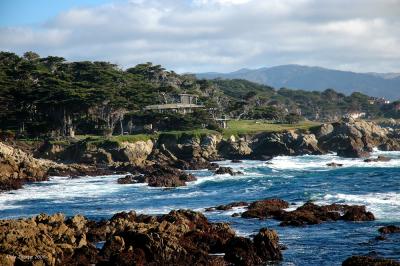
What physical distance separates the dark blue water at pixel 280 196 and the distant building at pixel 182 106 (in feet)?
105

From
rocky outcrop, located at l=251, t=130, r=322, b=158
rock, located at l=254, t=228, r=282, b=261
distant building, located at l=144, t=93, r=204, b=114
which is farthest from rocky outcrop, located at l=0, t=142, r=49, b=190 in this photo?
rock, located at l=254, t=228, r=282, b=261

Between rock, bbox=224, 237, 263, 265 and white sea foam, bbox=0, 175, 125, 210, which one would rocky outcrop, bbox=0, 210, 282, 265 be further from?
white sea foam, bbox=0, 175, 125, 210

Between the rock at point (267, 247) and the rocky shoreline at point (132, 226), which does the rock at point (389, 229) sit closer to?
the rocky shoreline at point (132, 226)

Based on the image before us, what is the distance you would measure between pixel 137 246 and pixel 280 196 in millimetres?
24538

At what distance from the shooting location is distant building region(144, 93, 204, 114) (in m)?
105

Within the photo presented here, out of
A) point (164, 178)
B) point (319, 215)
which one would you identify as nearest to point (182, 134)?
point (164, 178)

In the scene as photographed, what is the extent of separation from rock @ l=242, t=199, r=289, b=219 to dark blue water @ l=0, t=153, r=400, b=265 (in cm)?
118

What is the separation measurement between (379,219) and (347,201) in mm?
8002

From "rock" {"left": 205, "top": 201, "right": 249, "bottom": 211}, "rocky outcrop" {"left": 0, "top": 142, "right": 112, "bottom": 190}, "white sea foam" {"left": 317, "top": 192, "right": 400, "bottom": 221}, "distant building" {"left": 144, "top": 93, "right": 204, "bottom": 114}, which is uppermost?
"distant building" {"left": 144, "top": 93, "right": 204, "bottom": 114}

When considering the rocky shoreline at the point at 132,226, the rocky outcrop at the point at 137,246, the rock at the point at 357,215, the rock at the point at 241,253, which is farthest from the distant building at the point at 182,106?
the rock at the point at 241,253

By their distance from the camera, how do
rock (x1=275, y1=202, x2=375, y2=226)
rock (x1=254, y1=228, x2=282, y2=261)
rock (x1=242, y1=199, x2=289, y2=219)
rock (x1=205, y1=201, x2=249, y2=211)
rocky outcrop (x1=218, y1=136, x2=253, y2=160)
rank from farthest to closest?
1. rocky outcrop (x1=218, y1=136, x2=253, y2=160)
2. rock (x1=205, y1=201, x2=249, y2=211)
3. rock (x1=242, y1=199, x2=289, y2=219)
4. rock (x1=275, y1=202, x2=375, y2=226)
5. rock (x1=254, y1=228, x2=282, y2=261)

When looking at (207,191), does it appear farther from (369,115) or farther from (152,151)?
(369,115)

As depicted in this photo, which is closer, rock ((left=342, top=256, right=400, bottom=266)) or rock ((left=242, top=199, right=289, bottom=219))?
rock ((left=342, top=256, right=400, bottom=266))

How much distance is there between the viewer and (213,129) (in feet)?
321
